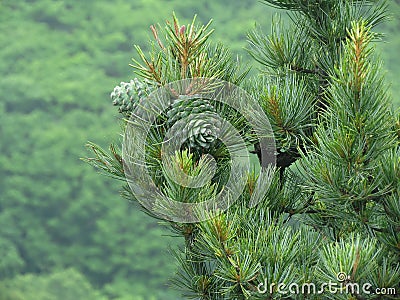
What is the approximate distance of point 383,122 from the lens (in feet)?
2.02

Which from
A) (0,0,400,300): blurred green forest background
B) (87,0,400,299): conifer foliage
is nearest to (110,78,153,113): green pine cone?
(87,0,400,299): conifer foliage

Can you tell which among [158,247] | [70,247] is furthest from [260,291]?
[70,247]

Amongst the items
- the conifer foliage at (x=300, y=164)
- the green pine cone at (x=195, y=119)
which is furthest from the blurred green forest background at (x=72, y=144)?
the green pine cone at (x=195, y=119)

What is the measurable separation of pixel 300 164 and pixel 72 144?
5.83 metres

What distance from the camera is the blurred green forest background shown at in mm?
5926

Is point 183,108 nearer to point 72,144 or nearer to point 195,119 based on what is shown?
point 195,119

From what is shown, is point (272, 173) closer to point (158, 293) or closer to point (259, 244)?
point (259, 244)

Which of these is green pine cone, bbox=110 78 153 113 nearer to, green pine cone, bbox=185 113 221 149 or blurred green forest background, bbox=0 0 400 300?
green pine cone, bbox=185 113 221 149

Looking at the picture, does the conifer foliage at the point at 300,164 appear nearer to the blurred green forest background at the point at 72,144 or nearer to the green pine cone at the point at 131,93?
the green pine cone at the point at 131,93

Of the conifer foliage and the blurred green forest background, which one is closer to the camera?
the conifer foliage

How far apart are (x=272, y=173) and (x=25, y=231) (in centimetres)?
582

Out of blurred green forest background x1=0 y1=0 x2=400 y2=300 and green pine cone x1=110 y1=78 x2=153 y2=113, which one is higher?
blurred green forest background x1=0 y1=0 x2=400 y2=300

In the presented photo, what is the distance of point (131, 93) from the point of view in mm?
679

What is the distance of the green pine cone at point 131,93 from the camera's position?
68 cm
